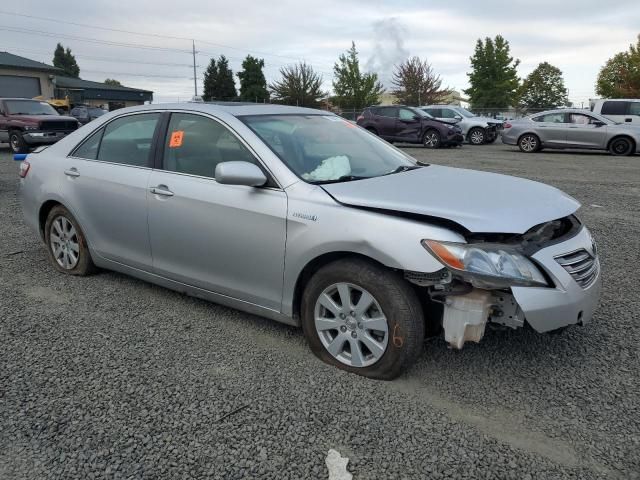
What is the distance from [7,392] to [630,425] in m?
3.25

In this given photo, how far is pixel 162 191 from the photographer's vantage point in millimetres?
3939

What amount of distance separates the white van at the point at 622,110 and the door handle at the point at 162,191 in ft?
59.1

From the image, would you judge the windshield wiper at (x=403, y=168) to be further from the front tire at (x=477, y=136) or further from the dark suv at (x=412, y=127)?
the front tire at (x=477, y=136)

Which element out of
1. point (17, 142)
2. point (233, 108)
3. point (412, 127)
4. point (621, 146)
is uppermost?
point (233, 108)

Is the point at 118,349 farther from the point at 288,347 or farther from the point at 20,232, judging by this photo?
the point at 20,232

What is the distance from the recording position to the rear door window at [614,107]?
1798 centimetres

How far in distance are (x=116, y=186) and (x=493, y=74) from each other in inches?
1894

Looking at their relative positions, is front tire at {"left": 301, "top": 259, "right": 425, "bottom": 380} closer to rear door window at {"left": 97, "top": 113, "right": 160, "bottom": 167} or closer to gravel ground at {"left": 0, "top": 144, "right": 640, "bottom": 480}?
gravel ground at {"left": 0, "top": 144, "right": 640, "bottom": 480}

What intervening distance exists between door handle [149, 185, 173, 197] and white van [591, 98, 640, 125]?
18.0 m

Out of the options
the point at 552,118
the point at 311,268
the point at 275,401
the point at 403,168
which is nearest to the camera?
the point at 275,401

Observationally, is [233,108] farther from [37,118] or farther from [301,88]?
[301,88]

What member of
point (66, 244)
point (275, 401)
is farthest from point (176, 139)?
point (275, 401)

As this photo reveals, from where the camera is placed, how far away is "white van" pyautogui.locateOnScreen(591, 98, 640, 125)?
17.8 metres

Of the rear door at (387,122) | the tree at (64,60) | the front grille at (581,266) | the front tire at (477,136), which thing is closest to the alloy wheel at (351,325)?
the front grille at (581,266)
